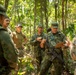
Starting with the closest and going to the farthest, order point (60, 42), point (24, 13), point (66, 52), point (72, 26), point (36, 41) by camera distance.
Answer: point (60, 42)
point (36, 41)
point (66, 52)
point (72, 26)
point (24, 13)

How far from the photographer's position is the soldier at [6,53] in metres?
3.80

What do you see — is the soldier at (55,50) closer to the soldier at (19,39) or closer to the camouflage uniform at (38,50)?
the camouflage uniform at (38,50)

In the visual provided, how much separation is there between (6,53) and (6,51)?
0.10 feet

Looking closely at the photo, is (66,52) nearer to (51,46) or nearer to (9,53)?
(51,46)

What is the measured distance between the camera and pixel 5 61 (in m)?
Answer: 3.95

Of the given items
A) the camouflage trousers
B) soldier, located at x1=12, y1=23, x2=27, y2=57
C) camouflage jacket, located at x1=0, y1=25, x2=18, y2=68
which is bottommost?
the camouflage trousers

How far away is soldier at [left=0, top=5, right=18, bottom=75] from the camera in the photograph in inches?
150

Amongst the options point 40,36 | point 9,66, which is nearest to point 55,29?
point 40,36

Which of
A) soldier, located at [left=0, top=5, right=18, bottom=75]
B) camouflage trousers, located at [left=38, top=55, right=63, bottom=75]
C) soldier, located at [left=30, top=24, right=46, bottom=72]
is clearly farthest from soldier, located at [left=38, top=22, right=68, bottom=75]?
soldier, located at [left=0, top=5, right=18, bottom=75]

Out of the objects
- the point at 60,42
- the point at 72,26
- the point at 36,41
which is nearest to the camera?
the point at 60,42

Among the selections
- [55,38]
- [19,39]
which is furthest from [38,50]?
[55,38]

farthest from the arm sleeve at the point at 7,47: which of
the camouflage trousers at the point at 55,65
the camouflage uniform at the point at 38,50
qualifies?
the camouflage uniform at the point at 38,50

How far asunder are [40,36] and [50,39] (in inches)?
54.6

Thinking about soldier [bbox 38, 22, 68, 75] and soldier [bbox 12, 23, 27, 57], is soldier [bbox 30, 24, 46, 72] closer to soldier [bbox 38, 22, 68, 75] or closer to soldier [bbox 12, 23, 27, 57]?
soldier [bbox 12, 23, 27, 57]
